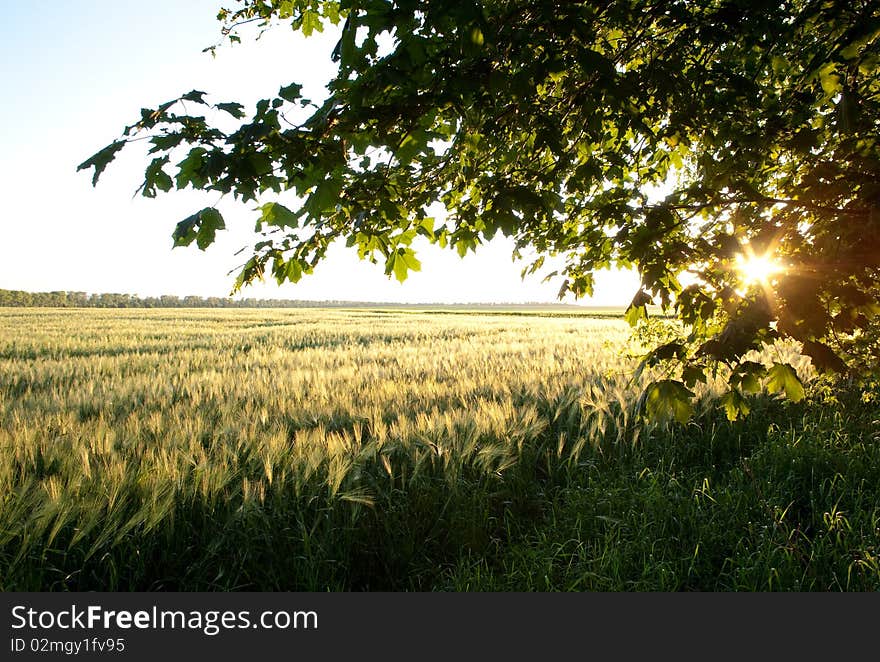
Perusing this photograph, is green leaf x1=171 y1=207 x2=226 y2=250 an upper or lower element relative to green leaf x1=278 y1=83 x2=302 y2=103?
lower

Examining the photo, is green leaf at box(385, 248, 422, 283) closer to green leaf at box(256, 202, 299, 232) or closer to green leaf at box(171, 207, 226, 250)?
green leaf at box(256, 202, 299, 232)

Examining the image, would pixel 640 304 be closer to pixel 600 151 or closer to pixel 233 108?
pixel 600 151

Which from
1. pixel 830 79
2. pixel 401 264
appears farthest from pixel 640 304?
pixel 401 264

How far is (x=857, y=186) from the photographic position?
2.46 metres

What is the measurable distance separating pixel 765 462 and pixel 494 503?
2.31m

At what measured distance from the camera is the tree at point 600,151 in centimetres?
162

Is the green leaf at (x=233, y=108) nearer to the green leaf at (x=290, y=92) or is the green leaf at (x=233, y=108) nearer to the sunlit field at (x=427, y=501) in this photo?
the green leaf at (x=290, y=92)

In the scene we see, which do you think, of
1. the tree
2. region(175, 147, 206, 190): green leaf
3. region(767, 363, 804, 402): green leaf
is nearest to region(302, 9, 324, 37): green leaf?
the tree

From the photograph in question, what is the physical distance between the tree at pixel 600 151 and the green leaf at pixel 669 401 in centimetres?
1

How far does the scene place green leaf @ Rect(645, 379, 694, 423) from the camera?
75.4 inches

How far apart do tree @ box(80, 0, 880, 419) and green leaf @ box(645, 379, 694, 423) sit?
0.01 m

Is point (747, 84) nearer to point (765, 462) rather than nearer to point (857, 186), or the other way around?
point (857, 186)

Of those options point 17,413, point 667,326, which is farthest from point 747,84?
point 17,413

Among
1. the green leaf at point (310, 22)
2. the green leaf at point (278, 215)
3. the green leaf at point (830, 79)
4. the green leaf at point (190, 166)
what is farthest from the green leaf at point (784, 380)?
the green leaf at point (310, 22)
